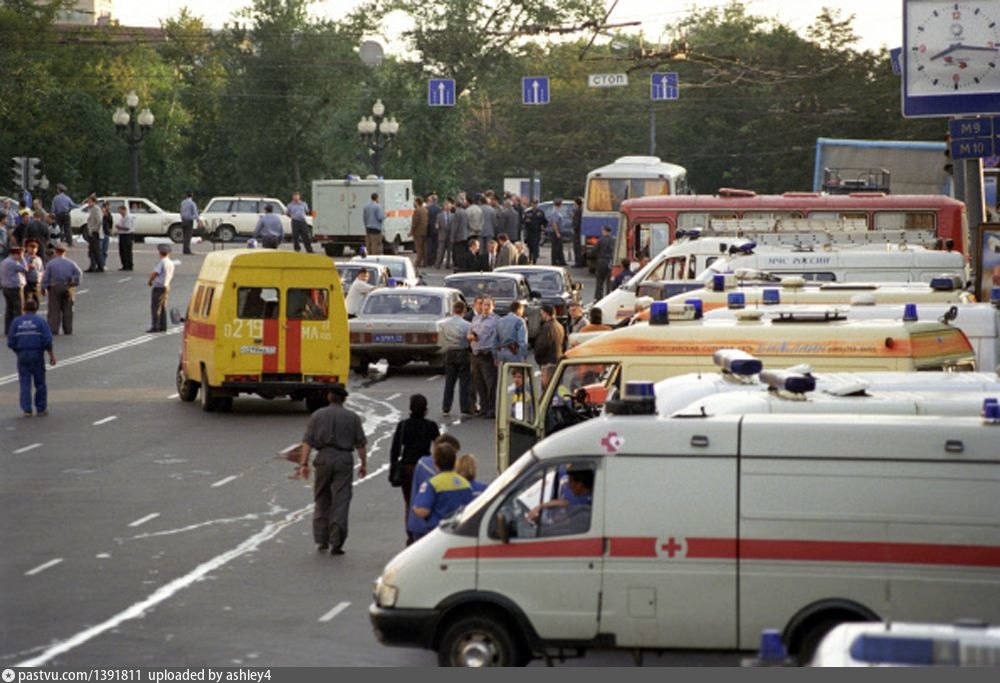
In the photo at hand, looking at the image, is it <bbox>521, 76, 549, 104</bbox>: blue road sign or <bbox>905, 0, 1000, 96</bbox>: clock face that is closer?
<bbox>905, 0, 1000, 96</bbox>: clock face

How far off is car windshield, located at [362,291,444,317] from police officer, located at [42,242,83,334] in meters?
6.72

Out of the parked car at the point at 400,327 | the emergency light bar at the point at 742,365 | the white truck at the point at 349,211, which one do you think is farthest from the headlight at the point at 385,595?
the white truck at the point at 349,211

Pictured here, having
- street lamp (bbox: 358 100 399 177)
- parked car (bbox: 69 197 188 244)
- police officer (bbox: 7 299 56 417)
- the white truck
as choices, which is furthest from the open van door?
parked car (bbox: 69 197 188 244)

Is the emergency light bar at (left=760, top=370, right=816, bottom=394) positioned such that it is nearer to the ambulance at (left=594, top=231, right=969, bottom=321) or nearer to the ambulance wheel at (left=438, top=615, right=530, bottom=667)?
the ambulance wheel at (left=438, top=615, right=530, bottom=667)

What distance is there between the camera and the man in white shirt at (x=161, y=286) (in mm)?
39750

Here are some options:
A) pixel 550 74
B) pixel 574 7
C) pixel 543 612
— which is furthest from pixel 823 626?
pixel 550 74

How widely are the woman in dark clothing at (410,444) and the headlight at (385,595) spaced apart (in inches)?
171

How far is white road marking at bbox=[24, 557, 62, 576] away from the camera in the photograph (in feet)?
58.6

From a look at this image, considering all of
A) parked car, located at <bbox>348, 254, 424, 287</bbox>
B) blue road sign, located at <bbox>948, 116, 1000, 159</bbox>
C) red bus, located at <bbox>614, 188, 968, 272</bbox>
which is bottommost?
parked car, located at <bbox>348, 254, 424, 287</bbox>

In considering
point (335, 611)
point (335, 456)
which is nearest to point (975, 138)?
point (335, 456)

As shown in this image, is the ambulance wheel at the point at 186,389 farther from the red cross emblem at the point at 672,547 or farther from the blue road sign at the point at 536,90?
the blue road sign at the point at 536,90

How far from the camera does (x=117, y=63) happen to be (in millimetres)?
95312

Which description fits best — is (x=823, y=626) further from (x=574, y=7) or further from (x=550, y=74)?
(x=550, y=74)

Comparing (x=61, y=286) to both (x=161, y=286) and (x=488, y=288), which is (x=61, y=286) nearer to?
(x=161, y=286)
